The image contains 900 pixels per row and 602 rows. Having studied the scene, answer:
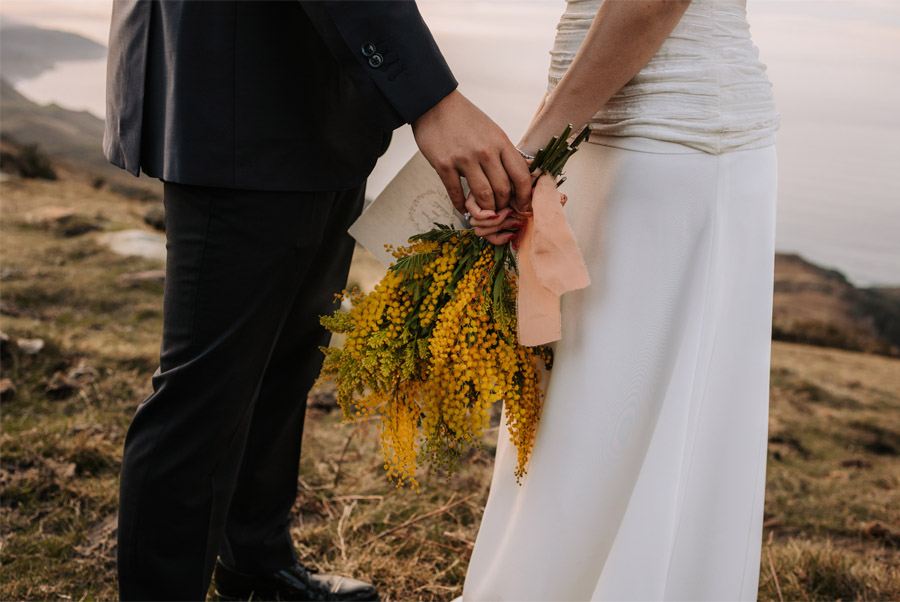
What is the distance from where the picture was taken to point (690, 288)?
1.42 m

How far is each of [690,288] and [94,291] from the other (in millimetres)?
3216

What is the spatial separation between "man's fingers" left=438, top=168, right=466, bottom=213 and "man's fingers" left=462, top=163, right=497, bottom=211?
0.02m

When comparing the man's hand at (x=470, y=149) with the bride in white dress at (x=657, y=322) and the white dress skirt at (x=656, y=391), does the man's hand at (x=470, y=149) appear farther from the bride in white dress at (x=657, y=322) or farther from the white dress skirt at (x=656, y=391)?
the white dress skirt at (x=656, y=391)

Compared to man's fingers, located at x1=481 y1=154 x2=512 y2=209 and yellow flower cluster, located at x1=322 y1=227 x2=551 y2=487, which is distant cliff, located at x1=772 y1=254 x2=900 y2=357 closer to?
yellow flower cluster, located at x1=322 y1=227 x2=551 y2=487

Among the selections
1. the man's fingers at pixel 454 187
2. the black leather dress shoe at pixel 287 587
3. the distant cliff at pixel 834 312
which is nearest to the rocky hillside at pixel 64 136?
the black leather dress shoe at pixel 287 587

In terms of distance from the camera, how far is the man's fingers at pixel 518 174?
4.12ft

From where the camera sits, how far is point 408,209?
1431mm

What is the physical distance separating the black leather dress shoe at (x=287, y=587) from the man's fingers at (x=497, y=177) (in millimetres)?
1186

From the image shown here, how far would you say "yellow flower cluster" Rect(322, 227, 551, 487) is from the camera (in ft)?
4.37

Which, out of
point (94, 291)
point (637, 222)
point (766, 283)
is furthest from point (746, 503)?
point (94, 291)

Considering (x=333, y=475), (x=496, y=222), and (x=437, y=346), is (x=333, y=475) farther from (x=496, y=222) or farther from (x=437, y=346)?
(x=496, y=222)

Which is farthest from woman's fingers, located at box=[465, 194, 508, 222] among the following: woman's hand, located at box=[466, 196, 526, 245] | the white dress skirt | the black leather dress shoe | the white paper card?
the black leather dress shoe

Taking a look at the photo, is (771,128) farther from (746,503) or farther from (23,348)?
(23,348)

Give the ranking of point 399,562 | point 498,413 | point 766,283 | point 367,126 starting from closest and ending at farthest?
point 367,126 < point 766,283 < point 399,562 < point 498,413
